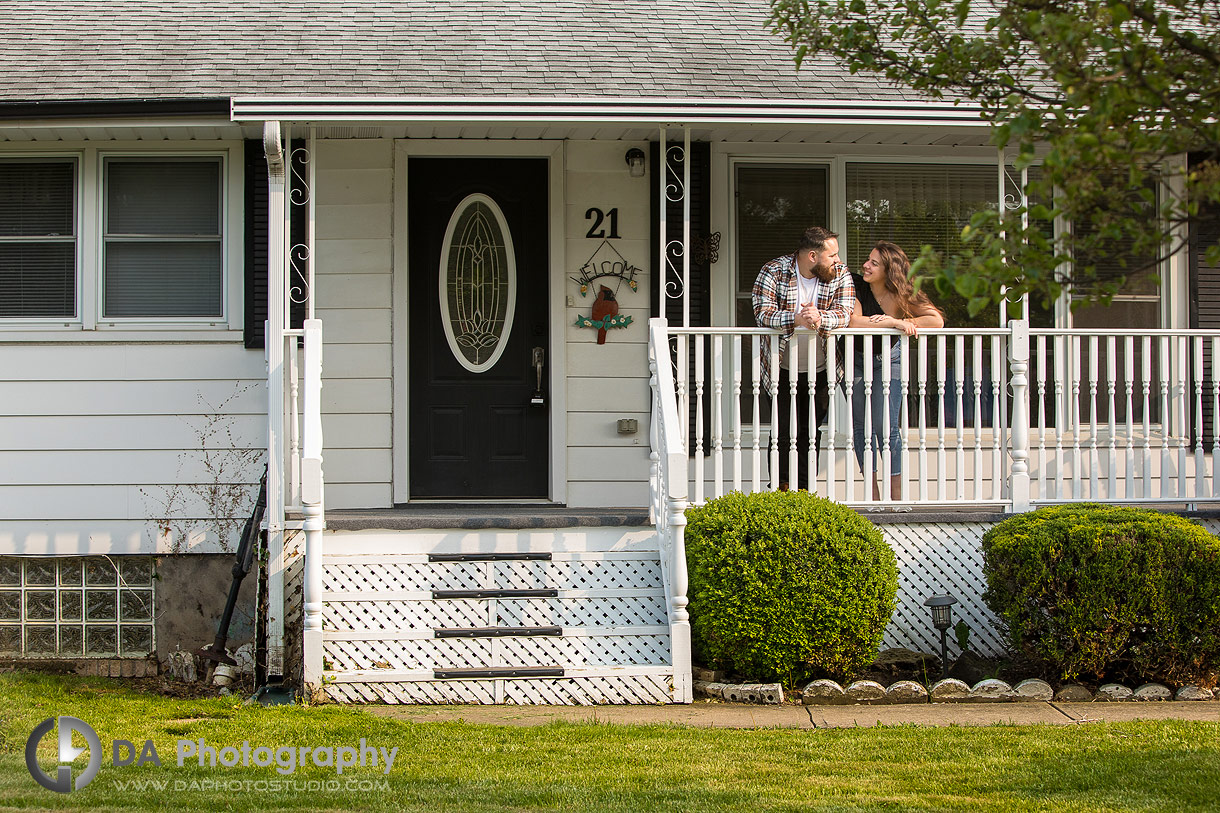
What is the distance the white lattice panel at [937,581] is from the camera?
256 inches

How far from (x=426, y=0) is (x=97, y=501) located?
445cm

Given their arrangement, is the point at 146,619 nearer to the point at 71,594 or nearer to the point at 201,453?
the point at 71,594

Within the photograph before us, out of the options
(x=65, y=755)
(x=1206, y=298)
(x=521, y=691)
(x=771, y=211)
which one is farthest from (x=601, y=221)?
(x=65, y=755)

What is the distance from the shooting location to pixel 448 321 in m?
7.60

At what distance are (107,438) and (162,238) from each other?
1.34 meters

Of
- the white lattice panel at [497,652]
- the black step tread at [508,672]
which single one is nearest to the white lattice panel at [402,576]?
the white lattice panel at [497,652]

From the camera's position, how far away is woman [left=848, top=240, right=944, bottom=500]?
6.63 metres

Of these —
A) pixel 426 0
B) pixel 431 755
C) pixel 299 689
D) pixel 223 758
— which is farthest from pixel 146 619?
pixel 426 0

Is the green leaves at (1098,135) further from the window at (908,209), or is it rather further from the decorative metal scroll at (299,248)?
the window at (908,209)

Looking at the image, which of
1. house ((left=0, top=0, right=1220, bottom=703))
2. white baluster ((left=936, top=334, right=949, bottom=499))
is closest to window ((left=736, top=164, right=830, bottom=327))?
house ((left=0, top=0, right=1220, bottom=703))

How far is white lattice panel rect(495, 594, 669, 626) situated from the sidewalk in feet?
1.58

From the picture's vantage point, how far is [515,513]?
6.86m

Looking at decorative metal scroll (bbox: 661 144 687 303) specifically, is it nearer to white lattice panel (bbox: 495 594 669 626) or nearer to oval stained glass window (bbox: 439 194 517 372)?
oval stained glass window (bbox: 439 194 517 372)

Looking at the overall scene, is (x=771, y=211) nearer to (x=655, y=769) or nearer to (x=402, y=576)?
(x=402, y=576)
